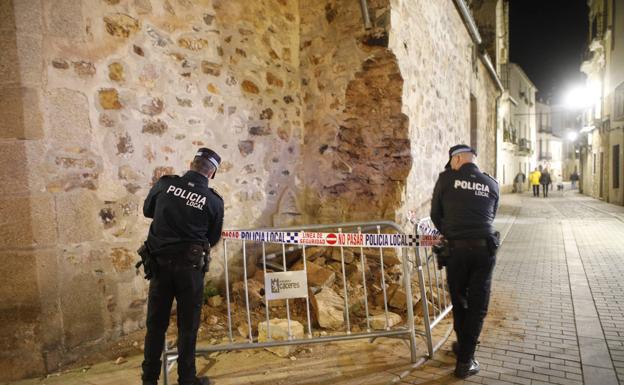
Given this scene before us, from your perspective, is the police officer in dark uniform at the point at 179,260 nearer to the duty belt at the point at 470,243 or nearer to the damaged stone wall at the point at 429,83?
the duty belt at the point at 470,243

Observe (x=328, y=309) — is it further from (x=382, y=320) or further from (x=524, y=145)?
(x=524, y=145)

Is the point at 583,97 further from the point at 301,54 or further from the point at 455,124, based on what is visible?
the point at 301,54

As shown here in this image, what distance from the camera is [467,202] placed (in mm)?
3166

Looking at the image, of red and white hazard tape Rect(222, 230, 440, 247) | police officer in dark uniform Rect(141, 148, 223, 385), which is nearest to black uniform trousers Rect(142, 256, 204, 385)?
police officer in dark uniform Rect(141, 148, 223, 385)

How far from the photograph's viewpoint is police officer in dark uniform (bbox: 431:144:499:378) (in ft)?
10.2

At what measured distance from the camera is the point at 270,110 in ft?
17.9

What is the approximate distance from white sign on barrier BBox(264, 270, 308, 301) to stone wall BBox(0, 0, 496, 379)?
57.4 inches

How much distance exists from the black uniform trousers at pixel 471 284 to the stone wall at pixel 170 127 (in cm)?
239

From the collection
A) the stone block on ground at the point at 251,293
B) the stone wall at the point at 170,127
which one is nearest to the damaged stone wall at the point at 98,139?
the stone wall at the point at 170,127

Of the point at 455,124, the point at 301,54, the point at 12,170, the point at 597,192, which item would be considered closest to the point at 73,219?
the point at 12,170

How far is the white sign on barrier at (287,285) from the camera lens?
3.48 meters

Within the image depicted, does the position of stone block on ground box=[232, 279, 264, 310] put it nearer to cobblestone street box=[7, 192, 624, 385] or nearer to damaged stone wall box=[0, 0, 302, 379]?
damaged stone wall box=[0, 0, 302, 379]

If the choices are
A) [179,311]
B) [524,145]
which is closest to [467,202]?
[179,311]

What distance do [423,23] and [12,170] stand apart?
628 centimetres
